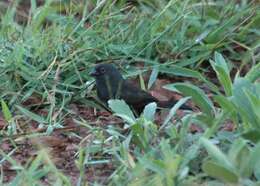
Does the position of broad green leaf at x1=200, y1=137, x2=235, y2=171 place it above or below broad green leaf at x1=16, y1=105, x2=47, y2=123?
above

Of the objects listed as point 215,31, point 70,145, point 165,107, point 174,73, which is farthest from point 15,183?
point 215,31

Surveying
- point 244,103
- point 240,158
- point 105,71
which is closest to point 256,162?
point 240,158

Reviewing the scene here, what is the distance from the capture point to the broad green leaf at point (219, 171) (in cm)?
406

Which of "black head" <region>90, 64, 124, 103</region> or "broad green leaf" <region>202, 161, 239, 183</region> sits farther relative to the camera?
"black head" <region>90, 64, 124, 103</region>

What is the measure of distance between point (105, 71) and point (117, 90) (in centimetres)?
16

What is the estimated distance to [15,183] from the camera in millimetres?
4355

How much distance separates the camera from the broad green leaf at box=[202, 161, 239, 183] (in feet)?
13.3

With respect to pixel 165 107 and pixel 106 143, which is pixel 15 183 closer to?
pixel 106 143

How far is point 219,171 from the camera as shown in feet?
13.4

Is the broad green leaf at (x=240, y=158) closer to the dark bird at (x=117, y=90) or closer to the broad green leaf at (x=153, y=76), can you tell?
the dark bird at (x=117, y=90)

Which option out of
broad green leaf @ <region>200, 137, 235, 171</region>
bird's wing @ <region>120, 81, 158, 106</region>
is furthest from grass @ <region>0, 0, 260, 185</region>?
bird's wing @ <region>120, 81, 158, 106</region>

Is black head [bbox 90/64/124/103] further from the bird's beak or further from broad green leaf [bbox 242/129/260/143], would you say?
broad green leaf [bbox 242/129/260/143]

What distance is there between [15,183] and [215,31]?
2662mm

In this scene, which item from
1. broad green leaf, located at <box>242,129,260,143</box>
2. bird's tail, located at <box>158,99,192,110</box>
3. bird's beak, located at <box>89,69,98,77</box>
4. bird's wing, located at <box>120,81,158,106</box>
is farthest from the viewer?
Answer: bird's beak, located at <box>89,69,98,77</box>
